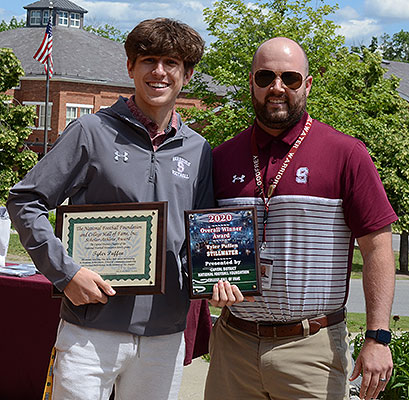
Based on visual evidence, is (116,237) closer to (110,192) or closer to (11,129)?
(110,192)

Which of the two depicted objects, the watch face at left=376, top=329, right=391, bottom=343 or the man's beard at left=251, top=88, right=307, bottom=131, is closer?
the watch face at left=376, top=329, right=391, bottom=343

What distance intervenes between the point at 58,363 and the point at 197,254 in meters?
0.87

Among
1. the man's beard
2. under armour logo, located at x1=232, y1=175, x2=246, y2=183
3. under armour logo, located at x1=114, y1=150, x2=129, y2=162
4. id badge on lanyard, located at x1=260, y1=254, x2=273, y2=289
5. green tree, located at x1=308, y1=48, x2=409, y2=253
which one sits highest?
green tree, located at x1=308, y1=48, x2=409, y2=253

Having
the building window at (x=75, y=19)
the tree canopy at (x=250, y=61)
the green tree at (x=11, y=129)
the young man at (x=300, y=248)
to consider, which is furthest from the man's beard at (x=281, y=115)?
the building window at (x=75, y=19)

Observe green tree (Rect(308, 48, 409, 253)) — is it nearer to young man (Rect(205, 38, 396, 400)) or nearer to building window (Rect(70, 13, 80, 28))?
young man (Rect(205, 38, 396, 400))

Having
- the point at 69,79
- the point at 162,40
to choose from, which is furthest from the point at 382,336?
the point at 69,79

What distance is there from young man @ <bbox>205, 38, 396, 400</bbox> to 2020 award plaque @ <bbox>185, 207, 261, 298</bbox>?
0.31ft

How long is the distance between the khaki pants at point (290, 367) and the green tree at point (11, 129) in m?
23.9

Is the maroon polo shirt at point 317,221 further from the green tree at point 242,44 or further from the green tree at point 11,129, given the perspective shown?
the green tree at point 11,129

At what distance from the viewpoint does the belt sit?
11.2 ft

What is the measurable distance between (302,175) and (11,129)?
86.2ft

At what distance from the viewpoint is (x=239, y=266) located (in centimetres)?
326

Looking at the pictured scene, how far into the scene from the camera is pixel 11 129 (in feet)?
92.0

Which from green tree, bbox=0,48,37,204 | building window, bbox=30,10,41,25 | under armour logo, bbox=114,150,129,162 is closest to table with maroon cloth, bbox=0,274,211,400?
under armour logo, bbox=114,150,129,162
